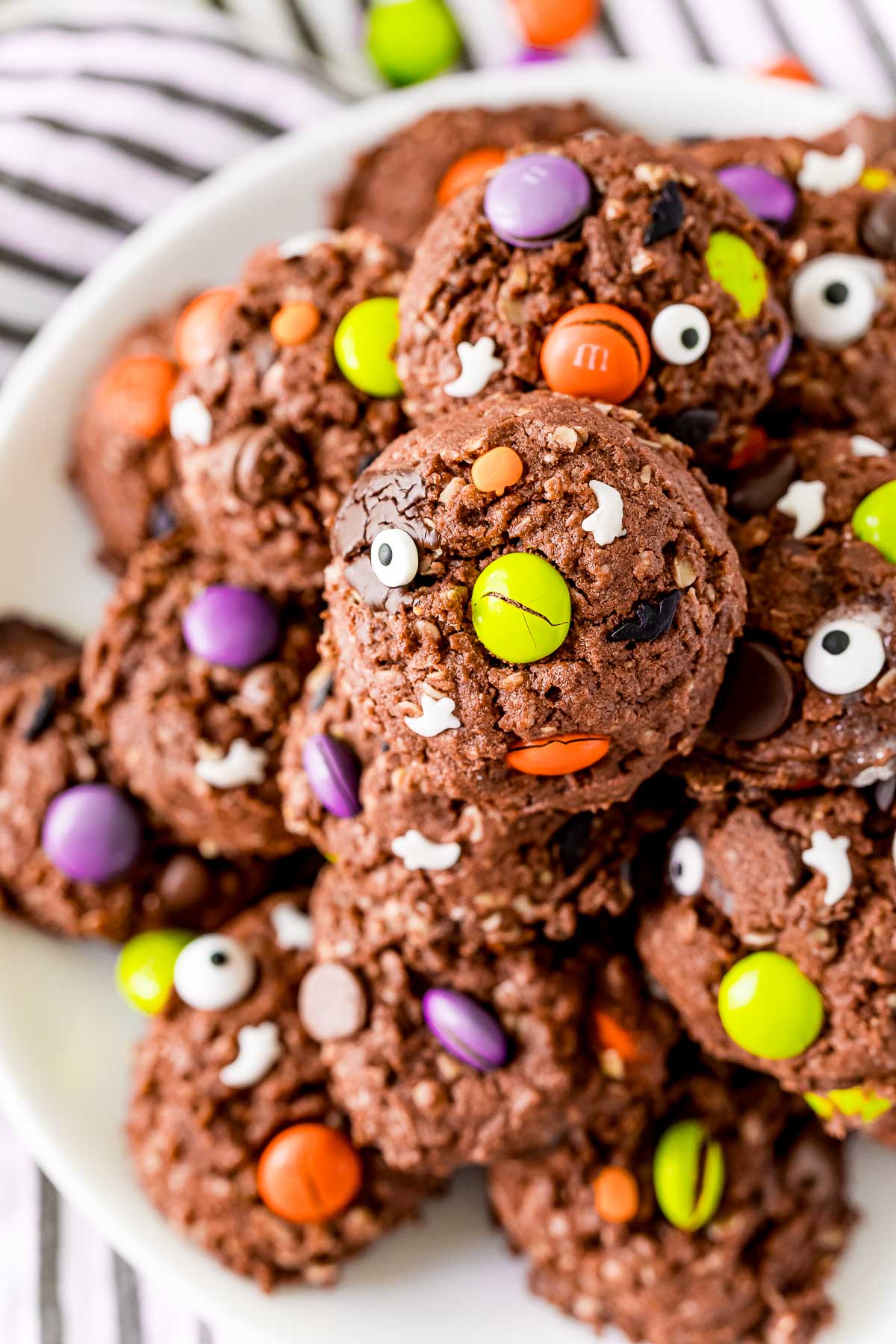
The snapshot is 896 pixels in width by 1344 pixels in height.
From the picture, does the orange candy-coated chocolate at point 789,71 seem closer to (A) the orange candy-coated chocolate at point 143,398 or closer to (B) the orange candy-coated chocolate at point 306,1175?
(A) the orange candy-coated chocolate at point 143,398

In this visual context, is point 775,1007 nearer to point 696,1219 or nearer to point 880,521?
point 696,1219

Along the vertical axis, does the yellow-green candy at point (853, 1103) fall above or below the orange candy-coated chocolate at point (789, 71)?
below

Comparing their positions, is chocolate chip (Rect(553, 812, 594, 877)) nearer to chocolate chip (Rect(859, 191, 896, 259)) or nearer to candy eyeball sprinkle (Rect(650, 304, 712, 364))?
candy eyeball sprinkle (Rect(650, 304, 712, 364))

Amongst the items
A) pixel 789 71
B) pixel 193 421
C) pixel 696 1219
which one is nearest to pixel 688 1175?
pixel 696 1219

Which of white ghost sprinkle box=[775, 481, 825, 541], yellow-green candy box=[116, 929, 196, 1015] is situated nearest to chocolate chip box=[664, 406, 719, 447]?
white ghost sprinkle box=[775, 481, 825, 541]

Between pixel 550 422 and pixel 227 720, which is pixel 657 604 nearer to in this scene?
pixel 550 422

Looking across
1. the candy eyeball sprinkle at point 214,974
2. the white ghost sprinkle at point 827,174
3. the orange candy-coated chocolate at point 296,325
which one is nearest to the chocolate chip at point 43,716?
the candy eyeball sprinkle at point 214,974

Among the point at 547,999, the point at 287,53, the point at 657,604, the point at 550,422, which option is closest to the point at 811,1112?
the point at 547,999
